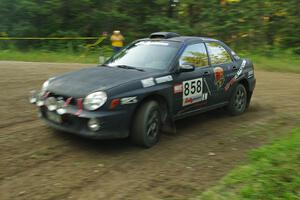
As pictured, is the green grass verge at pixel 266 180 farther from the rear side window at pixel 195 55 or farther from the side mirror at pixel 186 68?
the rear side window at pixel 195 55

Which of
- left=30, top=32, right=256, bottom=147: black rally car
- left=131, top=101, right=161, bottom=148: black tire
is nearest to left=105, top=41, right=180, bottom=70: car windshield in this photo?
left=30, top=32, right=256, bottom=147: black rally car

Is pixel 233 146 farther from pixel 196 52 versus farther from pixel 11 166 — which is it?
pixel 11 166

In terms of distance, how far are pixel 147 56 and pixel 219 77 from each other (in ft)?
4.91

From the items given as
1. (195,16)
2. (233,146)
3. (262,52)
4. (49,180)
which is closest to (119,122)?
(49,180)

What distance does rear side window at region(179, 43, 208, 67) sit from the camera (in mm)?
7238

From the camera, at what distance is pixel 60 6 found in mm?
28578

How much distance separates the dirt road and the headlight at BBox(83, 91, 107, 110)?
2.30 ft

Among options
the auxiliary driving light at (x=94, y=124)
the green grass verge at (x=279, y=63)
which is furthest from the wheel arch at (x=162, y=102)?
the green grass verge at (x=279, y=63)

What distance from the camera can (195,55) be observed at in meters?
7.54

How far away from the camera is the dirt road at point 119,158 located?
4.93m

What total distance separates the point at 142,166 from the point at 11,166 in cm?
166

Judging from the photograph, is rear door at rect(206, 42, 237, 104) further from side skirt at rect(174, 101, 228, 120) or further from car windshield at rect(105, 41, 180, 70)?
car windshield at rect(105, 41, 180, 70)

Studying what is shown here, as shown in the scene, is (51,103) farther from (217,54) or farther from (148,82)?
(217,54)

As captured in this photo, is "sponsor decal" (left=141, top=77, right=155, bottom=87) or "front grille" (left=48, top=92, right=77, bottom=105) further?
"sponsor decal" (left=141, top=77, right=155, bottom=87)
